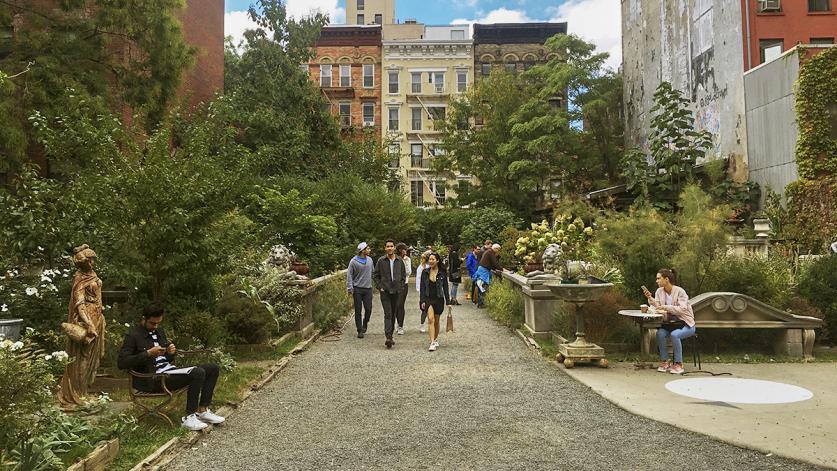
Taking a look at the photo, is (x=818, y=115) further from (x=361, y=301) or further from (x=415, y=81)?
(x=415, y=81)

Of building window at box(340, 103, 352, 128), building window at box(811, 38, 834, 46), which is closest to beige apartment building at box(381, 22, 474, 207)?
building window at box(340, 103, 352, 128)

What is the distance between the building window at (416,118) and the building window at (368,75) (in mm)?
3874

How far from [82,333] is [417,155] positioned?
154 feet

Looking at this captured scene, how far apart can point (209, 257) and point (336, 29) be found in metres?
45.7

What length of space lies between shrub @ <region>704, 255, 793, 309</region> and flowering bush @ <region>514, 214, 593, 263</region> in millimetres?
4576

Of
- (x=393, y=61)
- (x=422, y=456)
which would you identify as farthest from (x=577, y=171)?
(x=422, y=456)

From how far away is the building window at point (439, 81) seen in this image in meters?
52.5

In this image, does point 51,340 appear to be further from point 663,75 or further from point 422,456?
point 663,75

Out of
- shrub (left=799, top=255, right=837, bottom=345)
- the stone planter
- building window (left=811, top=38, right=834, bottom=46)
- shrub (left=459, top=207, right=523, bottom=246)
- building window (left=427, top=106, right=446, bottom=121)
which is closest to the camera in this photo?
the stone planter

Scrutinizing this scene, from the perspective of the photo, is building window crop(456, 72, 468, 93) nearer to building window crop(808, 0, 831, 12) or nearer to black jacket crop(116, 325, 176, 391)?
building window crop(808, 0, 831, 12)

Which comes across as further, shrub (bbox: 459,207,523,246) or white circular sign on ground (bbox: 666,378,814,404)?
shrub (bbox: 459,207,523,246)

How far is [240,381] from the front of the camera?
27.6 feet

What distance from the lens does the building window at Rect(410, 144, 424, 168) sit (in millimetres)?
52094

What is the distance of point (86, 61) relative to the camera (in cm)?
1831
